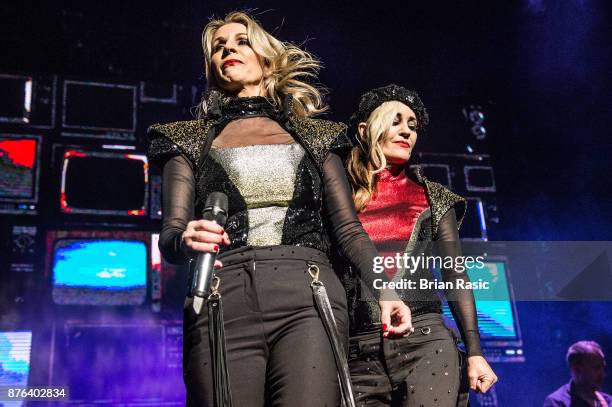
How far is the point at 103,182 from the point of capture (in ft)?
17.3

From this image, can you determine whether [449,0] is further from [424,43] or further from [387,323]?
[387,323]

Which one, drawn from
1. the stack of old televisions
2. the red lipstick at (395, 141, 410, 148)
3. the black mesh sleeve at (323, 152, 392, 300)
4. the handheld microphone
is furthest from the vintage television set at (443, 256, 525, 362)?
the handheld microphone

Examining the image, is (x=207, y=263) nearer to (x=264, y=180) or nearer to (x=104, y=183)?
(x=264, y=180)

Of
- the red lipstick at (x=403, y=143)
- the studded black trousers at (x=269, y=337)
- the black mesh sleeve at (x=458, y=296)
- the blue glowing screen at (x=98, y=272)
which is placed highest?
the blue glowing screen at (x=98, y=272)

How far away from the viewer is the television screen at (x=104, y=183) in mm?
5172

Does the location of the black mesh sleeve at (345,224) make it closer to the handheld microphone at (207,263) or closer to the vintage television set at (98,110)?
the handheld microphone at (207,263)

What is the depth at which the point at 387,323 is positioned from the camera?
1646 millimetres

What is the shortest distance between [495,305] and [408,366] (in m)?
3.62

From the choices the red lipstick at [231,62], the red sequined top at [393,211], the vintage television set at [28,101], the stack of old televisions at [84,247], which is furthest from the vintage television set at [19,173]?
the red lipstick at [231,62]

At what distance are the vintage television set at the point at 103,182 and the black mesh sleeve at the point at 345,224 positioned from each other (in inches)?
144

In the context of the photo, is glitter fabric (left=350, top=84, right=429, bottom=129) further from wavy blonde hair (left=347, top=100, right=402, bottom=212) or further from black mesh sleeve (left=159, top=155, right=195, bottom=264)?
black mesh sleeve (left=159, top=155, right=195, bottom=264)

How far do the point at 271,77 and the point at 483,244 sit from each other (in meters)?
4.27

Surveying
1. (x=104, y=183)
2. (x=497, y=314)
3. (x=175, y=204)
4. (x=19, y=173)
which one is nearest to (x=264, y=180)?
(x=175, y=204)

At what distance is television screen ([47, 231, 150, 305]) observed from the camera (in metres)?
4.89
